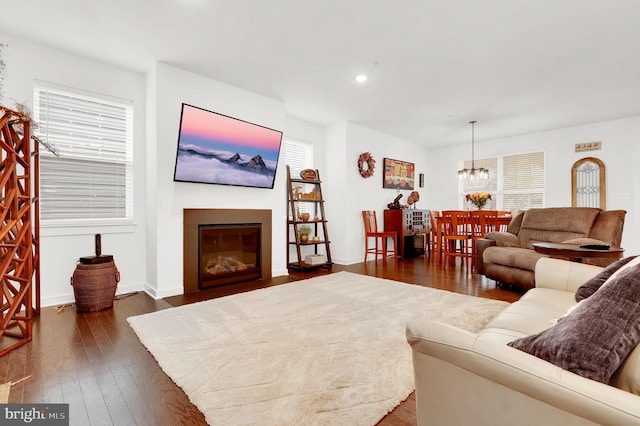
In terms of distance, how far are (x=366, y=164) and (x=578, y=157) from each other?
4.07 metres

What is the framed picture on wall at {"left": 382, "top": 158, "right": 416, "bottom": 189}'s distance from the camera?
6527 mm

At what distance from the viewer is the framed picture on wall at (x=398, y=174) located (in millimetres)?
6527

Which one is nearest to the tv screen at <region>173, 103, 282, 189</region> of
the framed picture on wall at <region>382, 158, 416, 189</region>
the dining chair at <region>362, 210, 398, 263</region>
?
the dining chair at <region>362, 210, 398, 263</region>

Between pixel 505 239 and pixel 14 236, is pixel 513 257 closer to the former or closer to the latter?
pixel 505 239

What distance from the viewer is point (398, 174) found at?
689cm

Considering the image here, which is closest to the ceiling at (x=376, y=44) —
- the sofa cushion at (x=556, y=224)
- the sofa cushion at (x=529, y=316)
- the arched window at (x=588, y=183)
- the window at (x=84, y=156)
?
the window at (x=84, y=156)

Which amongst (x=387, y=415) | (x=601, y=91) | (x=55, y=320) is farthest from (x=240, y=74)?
(x=601, y=91)

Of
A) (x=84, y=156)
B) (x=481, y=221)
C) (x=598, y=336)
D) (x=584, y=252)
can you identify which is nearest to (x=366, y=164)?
(x=481, y=221)

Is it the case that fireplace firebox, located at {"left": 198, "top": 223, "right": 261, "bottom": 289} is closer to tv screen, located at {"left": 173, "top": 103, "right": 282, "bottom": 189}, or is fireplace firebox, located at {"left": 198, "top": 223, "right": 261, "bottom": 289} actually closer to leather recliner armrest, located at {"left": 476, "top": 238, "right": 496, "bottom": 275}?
tv screen, located at {"left": 173, "top": 103, "right": 282, "bottom": 189}

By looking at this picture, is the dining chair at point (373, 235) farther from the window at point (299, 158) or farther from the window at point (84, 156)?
the window at point (84, 156)

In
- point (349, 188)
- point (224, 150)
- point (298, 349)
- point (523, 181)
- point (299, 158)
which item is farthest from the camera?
point (523, 181)

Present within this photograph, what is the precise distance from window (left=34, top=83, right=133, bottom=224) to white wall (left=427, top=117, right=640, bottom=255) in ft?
22.5

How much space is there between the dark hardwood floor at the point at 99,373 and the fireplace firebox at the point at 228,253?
753 millimetres

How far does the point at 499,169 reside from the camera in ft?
22.6
